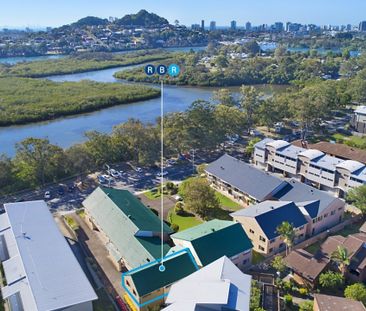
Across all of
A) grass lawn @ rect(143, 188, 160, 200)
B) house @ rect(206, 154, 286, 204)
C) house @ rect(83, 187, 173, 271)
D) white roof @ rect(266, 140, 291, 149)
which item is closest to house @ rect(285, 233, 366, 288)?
house @ rect(206, 154, 286, 204)

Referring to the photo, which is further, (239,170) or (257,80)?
(257,80)

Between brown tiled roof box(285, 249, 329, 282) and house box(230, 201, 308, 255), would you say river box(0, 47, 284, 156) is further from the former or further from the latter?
brown tiled roof box(285, 249, 329, 282)

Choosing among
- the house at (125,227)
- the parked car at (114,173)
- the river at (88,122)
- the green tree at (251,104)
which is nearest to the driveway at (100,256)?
the house at (125,227)

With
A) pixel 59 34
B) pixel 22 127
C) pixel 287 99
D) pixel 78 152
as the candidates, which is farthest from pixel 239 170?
pixel 59 34

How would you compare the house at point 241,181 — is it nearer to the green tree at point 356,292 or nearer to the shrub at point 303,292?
the shrub at point 303,292

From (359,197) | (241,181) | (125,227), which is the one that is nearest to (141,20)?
(241,181)

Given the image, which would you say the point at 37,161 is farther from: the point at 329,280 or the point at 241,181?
the point at 329,280

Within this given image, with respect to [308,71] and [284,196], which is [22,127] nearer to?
[284,196]
